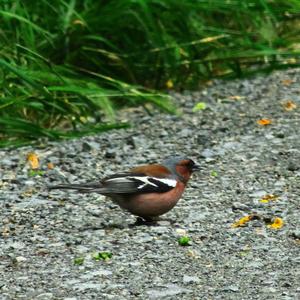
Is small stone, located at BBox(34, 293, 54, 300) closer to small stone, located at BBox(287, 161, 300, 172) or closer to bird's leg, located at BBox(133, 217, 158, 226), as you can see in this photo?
bird's leg, located at BBox(133, 217, 158, 226)

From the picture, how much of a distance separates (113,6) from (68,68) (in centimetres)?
61

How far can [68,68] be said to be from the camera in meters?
9.02

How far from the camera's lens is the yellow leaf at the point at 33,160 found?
7.77 m

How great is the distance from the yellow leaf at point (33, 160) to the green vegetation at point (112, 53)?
0.95 feet

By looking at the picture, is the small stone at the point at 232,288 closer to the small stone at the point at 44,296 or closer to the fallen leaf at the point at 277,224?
the small stone at the point at 44,296

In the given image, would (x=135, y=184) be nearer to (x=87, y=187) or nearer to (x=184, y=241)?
(x=87, y=187)

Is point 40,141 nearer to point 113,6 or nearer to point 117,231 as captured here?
point 113,6

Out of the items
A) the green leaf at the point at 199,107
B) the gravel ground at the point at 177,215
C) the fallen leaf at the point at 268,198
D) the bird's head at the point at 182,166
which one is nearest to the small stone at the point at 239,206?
the gravel ground at the point at 177,215

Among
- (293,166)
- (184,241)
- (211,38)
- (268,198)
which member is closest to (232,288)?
(184,241)

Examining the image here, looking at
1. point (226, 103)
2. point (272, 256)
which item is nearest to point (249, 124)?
point (226, 103)

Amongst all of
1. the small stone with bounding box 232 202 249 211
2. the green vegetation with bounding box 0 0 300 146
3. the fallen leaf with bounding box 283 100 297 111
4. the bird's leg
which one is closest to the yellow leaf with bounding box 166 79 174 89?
the green vegetation with bounding box 0 0 300 146

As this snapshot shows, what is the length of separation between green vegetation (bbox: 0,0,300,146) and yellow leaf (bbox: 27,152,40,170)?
0.29m

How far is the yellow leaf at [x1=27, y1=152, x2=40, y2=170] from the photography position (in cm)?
777

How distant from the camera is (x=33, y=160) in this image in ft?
25.7
